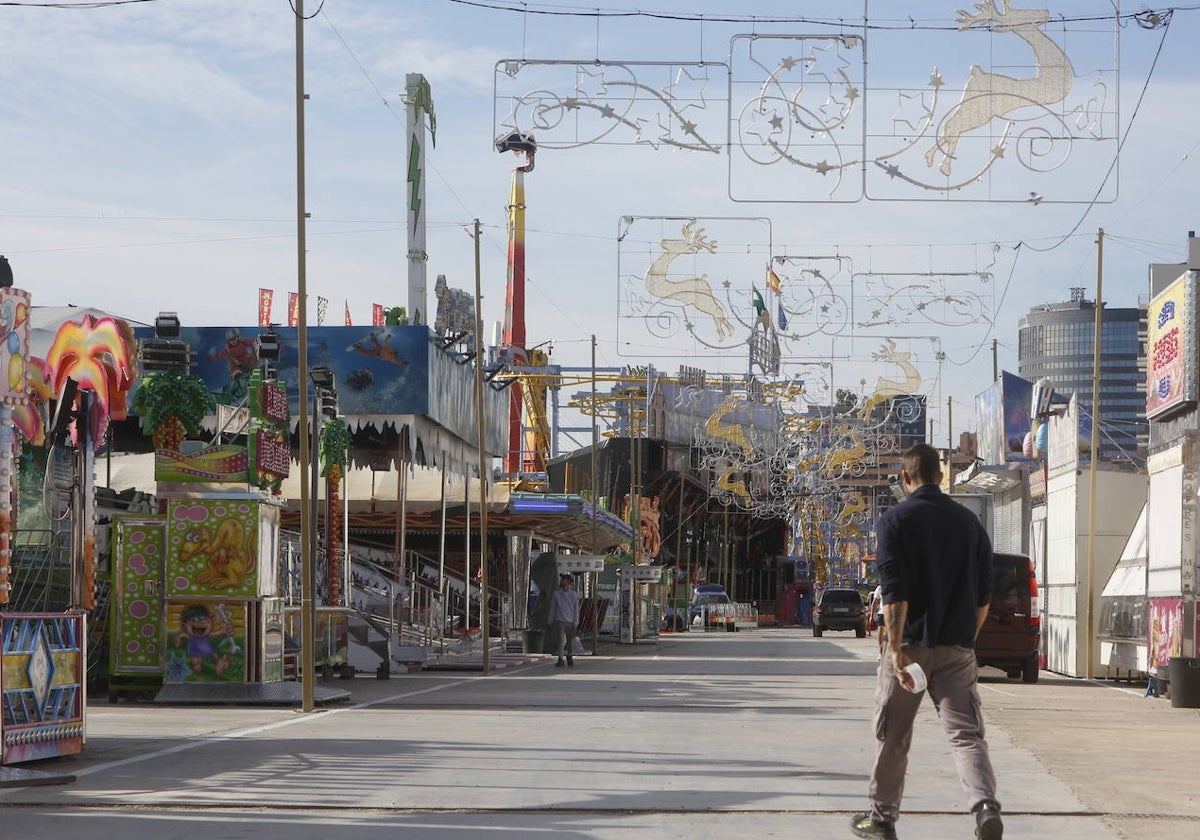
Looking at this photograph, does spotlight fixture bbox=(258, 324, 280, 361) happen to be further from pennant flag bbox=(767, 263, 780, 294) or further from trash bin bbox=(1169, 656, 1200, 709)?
pennant flag bbox=(767, 263, 780, 294)

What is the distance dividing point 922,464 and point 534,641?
3125 centimetres

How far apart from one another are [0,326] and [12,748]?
2.83 meters

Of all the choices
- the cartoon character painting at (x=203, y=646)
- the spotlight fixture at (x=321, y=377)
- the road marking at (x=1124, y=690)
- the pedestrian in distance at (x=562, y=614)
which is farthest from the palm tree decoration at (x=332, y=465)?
the road marking at (x=1124, y=690)

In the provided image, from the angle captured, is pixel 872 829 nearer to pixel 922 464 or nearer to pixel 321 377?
pixel 922 464

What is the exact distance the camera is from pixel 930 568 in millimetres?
8641

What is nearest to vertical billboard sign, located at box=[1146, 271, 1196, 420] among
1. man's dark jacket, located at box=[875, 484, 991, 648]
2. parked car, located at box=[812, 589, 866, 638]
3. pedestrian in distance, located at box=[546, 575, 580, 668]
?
pedestrian in distance, located at box=[546, 575, 580, 668]

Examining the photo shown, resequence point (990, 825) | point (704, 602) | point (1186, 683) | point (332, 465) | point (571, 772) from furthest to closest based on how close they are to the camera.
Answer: point (704, 602), point (332, 465), point (1186, 683), point (571, 772), point (990, 825)

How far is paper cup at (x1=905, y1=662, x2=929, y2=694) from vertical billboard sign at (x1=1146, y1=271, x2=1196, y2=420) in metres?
16.9

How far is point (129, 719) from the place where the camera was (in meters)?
18.3

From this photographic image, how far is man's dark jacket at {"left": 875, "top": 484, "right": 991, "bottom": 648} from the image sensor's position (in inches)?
339

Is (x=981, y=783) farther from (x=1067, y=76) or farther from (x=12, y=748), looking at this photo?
(x=1067, y=76)

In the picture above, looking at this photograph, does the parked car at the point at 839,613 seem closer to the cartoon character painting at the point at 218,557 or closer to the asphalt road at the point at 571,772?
the asphalt road at the point at 571,772

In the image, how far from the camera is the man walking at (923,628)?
8.55 m

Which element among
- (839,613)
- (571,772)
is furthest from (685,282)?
(839,613)
